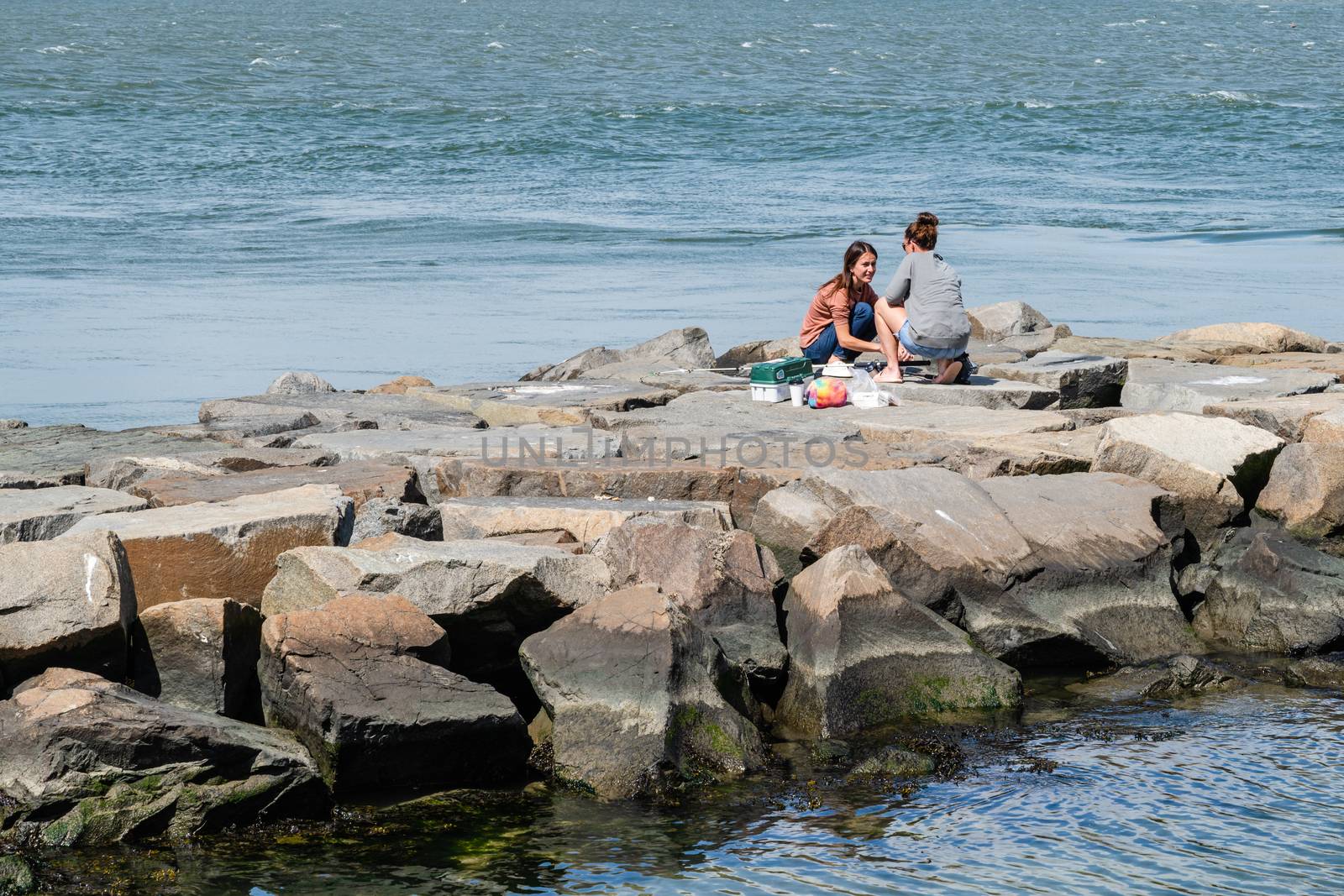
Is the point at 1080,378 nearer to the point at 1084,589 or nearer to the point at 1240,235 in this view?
the point at 1084,589

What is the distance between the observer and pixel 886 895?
422 centimetres

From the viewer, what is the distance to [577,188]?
28.1 m

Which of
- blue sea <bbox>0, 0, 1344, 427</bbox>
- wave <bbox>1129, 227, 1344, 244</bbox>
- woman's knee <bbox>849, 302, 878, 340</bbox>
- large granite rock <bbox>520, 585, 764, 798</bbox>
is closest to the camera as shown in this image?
large granite rock <bbox>520, 585, 764, 798</bbox>

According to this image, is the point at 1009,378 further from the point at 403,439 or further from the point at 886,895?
the point at 886,895

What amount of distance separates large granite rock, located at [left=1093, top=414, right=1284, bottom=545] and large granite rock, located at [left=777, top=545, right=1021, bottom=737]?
1950 mm

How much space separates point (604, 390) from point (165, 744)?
529 cm

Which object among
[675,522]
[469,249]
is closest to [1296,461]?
[675,522]

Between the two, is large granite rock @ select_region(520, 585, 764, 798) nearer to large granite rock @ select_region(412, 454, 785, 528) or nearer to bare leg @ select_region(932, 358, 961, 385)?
large granite rock @ select_region(412, 454, 785, 528)

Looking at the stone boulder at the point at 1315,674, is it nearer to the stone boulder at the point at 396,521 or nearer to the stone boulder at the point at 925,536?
the stone boulder at the point at 925,536

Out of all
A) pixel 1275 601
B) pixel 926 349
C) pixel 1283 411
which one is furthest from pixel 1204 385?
pixel 1275 601

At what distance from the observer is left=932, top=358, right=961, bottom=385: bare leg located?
954 centimetres

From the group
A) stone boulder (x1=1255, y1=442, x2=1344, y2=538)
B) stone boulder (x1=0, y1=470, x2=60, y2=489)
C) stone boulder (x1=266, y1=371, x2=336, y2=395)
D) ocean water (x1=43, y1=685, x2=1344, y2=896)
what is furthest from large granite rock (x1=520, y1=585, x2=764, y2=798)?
stone boulder (x1=266, y1=371, x2=336, y2=395)

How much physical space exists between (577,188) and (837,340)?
62.7 feet

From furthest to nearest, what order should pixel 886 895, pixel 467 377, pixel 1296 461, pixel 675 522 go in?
→ pixel 467 377, pixel 1296 461, pixel 675 522, pixel 886 895
